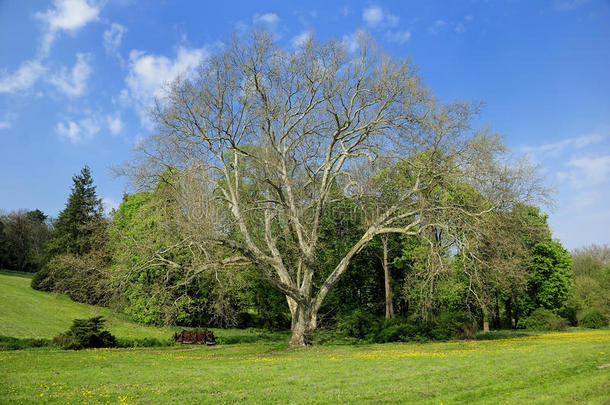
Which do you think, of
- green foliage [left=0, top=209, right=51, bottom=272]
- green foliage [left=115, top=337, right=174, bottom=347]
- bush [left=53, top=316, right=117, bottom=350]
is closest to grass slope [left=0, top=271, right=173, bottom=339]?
bush [left=53, top=316, right=117, bottom=350]

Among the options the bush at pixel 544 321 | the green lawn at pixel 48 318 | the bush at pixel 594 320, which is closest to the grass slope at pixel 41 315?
the green lawn at pixel 48 318

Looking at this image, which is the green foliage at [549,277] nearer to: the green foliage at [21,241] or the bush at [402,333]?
the bush at [402,333]

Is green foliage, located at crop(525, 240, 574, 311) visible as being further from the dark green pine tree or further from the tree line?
the dark green pine tree

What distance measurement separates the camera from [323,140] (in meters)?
22.7

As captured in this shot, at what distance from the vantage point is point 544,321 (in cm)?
3064

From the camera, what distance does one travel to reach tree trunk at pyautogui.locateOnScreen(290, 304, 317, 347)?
19.5 meters

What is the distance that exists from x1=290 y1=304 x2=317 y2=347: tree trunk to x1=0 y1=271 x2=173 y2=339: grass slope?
906 cm

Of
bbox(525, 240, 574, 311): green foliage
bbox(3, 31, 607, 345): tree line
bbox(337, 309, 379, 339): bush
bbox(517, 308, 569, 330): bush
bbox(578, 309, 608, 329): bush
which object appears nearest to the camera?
bbox(3, 31, 607, 345): tree line

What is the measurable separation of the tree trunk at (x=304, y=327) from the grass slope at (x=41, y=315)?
9057 mm

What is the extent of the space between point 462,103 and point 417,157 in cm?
316

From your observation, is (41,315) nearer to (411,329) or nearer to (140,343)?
(140,343)

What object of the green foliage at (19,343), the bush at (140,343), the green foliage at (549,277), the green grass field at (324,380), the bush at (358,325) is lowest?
the bush at (140,343)

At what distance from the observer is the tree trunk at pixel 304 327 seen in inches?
768

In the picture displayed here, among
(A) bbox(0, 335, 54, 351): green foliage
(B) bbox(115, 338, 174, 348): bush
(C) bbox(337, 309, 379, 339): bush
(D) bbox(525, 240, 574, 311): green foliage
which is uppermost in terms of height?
(D) bbox(525, 240, 574, 311): green foliage
